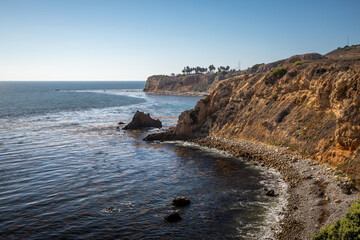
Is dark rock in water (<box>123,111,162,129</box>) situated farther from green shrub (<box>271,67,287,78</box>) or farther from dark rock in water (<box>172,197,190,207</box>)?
dark rock in water (<box>172,197,190,207</box>)

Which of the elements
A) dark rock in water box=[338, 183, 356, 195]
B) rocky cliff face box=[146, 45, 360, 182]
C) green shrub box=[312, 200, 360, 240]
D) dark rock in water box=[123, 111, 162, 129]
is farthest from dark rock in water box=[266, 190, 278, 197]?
dark rock in water box=[123, 111, 162, 129]

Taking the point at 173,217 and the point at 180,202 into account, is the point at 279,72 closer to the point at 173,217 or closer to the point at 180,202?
the point at 180,202

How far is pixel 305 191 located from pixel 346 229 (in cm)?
1411

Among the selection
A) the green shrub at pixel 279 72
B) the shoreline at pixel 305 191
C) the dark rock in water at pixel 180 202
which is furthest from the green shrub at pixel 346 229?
the green shrub at pixel 279 72

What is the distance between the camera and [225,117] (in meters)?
60.2

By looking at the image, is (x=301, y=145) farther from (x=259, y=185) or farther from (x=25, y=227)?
(x=25, y=227)

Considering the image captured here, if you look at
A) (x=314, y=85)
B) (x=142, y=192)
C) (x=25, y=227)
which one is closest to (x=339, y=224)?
(x=142, y=192)

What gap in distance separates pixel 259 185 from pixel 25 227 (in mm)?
25016

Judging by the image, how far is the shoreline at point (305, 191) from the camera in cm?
2230

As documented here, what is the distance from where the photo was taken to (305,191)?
95.3 feet

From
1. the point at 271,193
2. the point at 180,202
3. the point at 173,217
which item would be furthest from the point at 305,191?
the point at 173,217

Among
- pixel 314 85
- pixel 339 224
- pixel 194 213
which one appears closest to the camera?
pixel 339 224

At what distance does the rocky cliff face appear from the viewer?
34031mm

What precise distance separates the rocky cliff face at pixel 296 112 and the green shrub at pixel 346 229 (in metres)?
14.6
